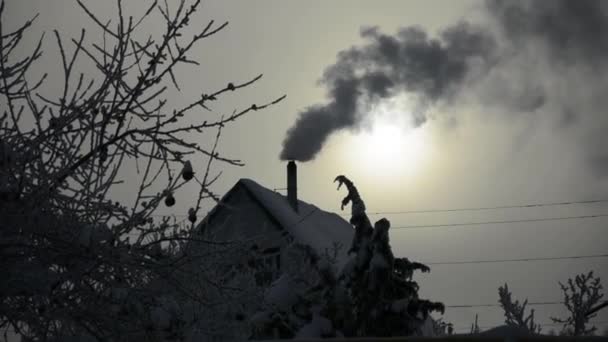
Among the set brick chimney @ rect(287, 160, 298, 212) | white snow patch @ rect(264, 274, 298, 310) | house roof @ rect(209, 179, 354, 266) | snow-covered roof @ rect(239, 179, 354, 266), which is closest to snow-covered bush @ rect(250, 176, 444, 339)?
white snow patch @ rect(264, 274, 298, 310)

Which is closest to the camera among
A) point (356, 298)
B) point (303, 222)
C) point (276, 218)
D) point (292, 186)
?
point (356, 298)

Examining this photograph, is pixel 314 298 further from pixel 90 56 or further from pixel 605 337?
pixel 605 337

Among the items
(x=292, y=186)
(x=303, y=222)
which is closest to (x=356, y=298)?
(x=303, y=222)

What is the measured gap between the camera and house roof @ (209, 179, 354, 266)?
25.4m

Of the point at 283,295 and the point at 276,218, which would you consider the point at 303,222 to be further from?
the point at 283,295

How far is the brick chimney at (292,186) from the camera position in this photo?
28.8 m

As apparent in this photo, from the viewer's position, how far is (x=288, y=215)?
26328mm

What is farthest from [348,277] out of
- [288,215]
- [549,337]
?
[288,215]

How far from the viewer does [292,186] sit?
29.6 meters

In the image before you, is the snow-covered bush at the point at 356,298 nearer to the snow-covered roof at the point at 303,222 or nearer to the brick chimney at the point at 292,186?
the snow-covered roof at the point at 303,222

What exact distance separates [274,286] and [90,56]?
765cm

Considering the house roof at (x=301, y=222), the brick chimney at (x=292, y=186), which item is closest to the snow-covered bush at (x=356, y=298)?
the house roof at (x=301, y=222)

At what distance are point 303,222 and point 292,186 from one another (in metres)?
3.29

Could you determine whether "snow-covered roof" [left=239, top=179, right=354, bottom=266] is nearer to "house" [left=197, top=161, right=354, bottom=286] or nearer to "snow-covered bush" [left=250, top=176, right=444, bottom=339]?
"house" [left=197, top=161, right=354, bottom=286]
